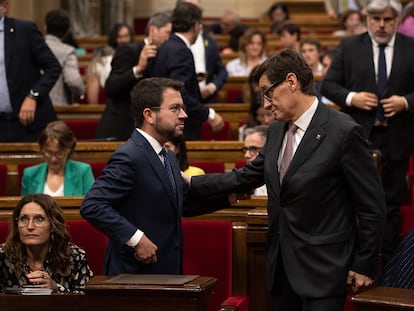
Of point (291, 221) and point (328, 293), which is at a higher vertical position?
point (291, 221)

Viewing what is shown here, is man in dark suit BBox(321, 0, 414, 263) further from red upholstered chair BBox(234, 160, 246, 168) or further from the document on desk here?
the document on desk

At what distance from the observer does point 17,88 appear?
6848mm

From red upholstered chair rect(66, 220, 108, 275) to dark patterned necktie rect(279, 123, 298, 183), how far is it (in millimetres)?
1291

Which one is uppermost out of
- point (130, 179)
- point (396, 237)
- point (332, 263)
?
point (130, 179)

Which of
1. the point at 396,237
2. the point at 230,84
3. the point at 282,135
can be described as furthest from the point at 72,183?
the point at 230,84

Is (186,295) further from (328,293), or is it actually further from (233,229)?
(233,229)

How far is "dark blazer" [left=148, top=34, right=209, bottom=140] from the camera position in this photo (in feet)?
21.7

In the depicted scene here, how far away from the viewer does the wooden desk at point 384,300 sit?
3252 mm

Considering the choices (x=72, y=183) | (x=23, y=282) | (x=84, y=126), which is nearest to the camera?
(x=23, y=282)

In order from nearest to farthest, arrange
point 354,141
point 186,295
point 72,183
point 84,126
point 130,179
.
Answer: point 186,295, point 354,141, point 130,179, point 72,183, point 84,126

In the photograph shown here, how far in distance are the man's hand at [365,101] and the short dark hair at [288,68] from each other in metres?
2.05

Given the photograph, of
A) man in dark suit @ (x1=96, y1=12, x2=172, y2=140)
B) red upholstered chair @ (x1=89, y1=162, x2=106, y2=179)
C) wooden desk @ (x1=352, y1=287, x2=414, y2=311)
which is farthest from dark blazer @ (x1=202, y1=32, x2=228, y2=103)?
wooden desk @ (x1=352, y1=287, x2=414, y2=311)

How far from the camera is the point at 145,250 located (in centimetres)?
396

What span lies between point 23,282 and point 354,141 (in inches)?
63.0
